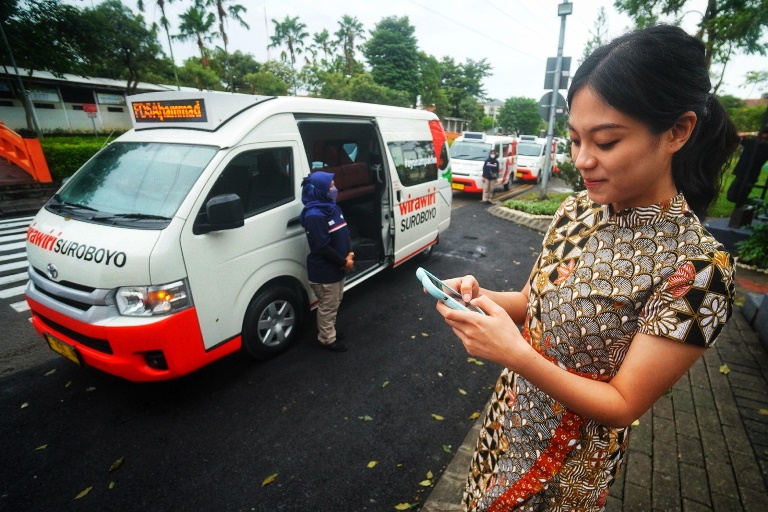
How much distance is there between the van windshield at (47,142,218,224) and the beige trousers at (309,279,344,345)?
1.51m

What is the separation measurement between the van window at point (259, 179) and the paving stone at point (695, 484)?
3701mm

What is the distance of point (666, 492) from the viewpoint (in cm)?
231

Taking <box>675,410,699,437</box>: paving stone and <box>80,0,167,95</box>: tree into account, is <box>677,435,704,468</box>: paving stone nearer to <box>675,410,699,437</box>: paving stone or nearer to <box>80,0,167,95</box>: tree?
<box>675,410,699,437</box>: paving stone

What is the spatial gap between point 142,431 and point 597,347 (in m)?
3.27

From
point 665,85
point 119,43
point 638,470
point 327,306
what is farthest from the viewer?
point 119,43

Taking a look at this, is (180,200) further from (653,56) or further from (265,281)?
(653,56)

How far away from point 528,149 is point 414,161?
1269cm

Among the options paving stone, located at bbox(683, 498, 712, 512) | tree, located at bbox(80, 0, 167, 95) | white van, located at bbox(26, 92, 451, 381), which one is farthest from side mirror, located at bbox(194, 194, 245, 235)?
tree, located at bbox(80, 0, 167, 95)

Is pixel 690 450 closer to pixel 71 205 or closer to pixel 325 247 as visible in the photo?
pixel 325 247

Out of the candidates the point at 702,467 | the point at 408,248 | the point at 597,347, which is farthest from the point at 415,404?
the point at 408,248

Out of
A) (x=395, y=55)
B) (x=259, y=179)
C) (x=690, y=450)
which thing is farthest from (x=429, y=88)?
(x=690, y=450)

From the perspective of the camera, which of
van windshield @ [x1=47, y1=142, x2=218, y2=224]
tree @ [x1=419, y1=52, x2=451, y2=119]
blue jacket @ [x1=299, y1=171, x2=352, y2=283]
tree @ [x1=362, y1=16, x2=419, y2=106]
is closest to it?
van windshield @ [x1=47, y1=142, x2=218, y2=224]

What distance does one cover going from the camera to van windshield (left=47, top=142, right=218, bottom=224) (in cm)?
293

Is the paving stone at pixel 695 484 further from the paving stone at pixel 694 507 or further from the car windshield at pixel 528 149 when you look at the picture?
the car windshield at pixel 528 149
